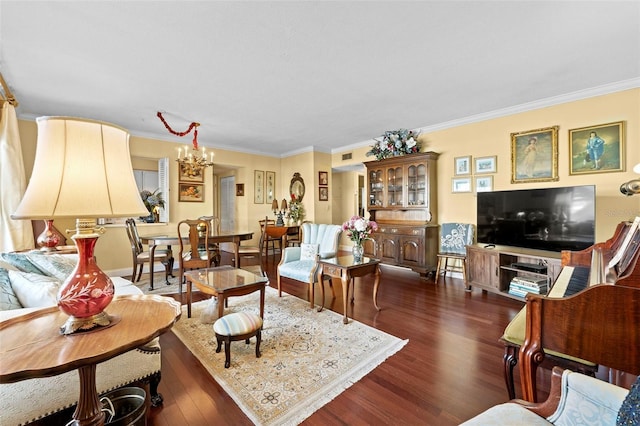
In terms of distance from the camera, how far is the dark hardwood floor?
5.23 ft

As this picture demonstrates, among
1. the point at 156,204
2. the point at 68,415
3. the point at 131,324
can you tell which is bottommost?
the point at 68,415

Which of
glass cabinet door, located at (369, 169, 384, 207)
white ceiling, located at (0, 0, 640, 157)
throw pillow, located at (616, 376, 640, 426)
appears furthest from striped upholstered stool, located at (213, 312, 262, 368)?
glass cabinet door, located at (369, 169, 384, 207)

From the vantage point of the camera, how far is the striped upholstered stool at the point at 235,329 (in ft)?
6.72

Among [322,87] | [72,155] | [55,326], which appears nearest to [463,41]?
[322,87]

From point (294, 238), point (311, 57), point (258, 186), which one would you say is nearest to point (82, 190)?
point (311, 57)

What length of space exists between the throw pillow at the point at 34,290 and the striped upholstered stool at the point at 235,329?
3.30 feet

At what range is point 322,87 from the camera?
3.29 metres

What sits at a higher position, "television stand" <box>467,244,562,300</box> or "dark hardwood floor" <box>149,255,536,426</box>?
"television stand" <box>467,244,562,300</box>

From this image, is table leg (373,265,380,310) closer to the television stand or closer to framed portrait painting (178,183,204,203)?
the television stand

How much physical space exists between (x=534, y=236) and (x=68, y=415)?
4.60 m

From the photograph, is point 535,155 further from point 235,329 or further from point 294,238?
point 294,238

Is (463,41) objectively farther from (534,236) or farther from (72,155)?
(72,155)

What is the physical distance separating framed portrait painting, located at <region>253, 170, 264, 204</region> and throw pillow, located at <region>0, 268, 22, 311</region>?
5164 millimetres

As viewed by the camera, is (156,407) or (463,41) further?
(463,41)
